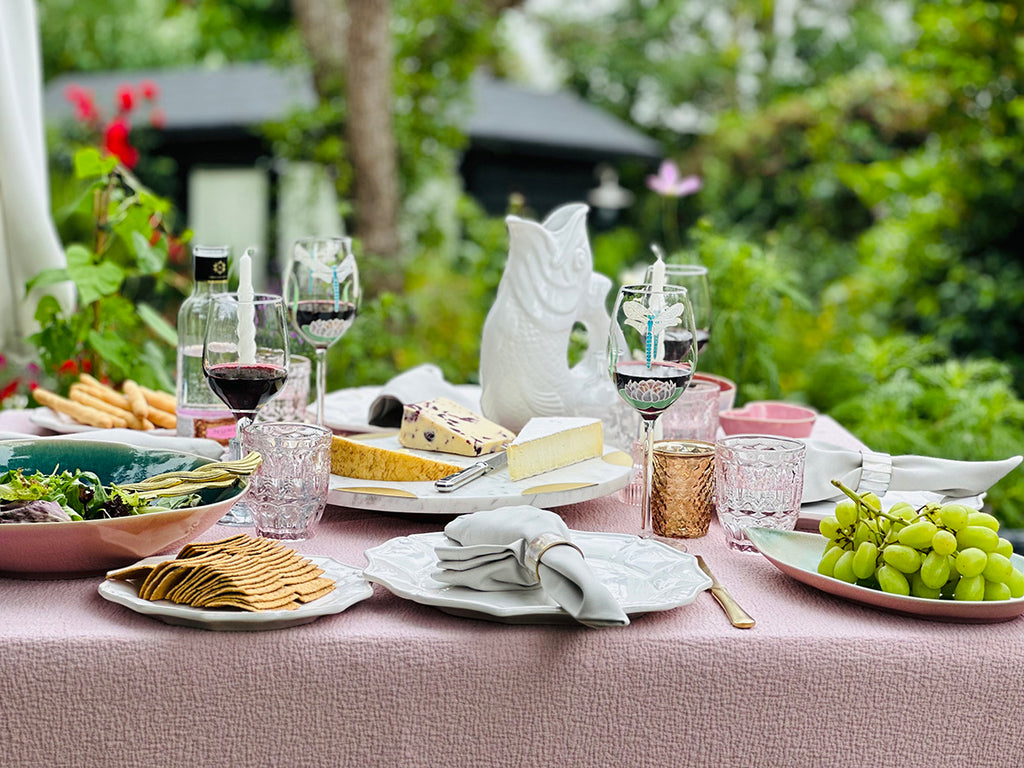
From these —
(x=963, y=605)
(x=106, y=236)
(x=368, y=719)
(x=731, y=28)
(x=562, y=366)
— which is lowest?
(x=368, y=719)

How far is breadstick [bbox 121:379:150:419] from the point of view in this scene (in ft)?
6.31

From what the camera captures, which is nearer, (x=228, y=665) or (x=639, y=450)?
(x=228, y=665)

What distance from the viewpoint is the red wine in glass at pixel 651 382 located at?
1.44 meters

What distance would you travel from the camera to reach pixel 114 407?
1.94m

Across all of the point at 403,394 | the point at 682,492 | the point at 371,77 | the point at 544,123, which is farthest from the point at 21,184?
the point at 544,123

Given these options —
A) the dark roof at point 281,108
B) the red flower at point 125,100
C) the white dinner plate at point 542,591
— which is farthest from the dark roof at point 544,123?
the white dinner plate at point 542,591

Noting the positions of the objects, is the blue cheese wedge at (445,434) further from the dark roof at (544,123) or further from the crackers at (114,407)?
the dark roof at (544,123)

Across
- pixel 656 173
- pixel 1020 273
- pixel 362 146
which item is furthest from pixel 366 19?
pixel 656 173

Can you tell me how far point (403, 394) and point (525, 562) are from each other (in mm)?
748

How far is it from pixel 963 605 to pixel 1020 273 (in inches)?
165

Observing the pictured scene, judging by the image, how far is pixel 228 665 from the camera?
112cm

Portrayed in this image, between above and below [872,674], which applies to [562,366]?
above

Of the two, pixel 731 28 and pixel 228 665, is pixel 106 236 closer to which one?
pixel 228 665

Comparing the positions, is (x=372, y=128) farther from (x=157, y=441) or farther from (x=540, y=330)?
(x=157, y=441)
